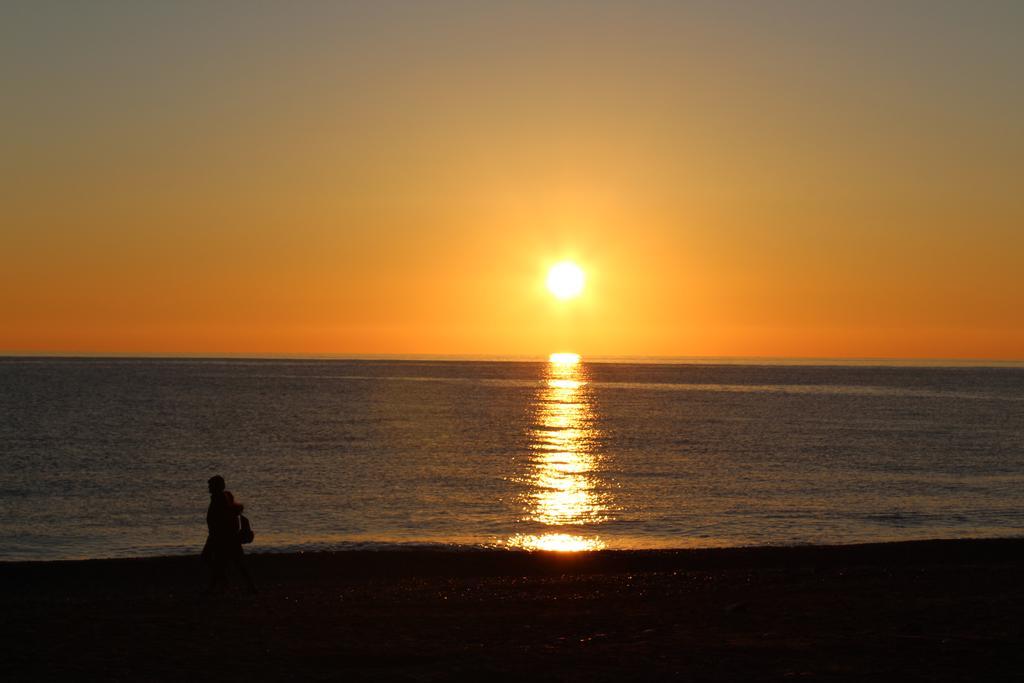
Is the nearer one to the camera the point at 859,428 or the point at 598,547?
the point at 598,547

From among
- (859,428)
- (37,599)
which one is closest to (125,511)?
(37,599)

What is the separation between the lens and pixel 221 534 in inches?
741

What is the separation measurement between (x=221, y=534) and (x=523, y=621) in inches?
230

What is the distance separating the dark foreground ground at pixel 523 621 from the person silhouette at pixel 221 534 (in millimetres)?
669

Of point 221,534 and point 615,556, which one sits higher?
point 221,534

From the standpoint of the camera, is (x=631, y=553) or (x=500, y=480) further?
(x=500, y=480)

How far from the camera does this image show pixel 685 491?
42.4m

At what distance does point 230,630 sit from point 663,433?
6519cm

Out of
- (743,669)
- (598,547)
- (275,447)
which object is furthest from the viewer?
(275,447)

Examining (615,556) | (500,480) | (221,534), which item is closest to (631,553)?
(615,556)

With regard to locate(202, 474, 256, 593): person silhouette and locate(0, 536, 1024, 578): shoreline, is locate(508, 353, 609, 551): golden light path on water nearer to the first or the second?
locate(0, 536, 1024, 578): shoreline

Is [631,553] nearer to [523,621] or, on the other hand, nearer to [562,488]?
[523,621]

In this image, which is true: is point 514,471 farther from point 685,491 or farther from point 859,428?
point 859,428

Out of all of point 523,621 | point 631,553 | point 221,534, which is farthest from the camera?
point 631,553
